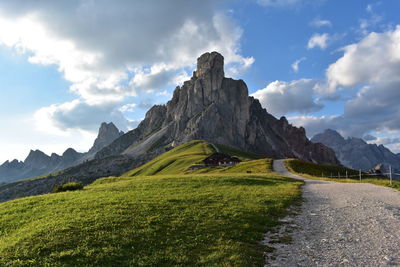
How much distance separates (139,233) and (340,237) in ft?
36.0

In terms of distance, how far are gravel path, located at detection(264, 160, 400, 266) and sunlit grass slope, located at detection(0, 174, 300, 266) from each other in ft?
3.97

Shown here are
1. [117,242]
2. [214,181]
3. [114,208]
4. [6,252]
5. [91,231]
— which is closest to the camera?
[6,252]

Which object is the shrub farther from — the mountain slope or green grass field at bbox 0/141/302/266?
the mountain slope

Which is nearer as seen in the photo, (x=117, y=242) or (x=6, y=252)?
(x=6, y=252)

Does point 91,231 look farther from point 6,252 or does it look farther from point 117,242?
point 6,252

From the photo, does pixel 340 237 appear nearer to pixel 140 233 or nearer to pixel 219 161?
pixel 140 233

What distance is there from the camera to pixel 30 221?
66.1 feet

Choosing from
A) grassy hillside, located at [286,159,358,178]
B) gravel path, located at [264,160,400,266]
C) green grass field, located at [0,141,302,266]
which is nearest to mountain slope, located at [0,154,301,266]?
green grass field, located at [0,141,302,266]

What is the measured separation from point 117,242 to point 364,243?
488 inches

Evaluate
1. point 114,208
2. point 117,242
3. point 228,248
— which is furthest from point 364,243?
point 114,208

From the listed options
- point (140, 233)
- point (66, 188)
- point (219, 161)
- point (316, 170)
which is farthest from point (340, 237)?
point (219, 161)

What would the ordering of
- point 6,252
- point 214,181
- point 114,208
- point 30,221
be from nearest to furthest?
1. point 6,252
2. point 30,221
3. point 114,208
4. point 214,181

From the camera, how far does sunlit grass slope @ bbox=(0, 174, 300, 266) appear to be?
12086mm

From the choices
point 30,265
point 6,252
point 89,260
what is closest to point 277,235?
point 89,260
